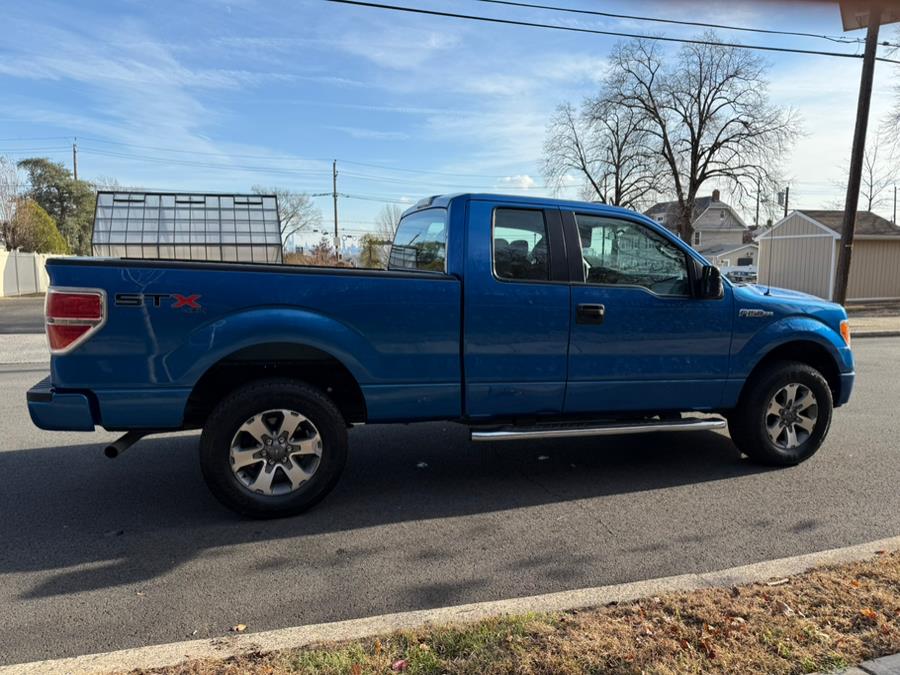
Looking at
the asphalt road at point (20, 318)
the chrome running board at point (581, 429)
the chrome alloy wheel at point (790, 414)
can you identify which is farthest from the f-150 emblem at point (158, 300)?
the asphalt road at point (20, 318)

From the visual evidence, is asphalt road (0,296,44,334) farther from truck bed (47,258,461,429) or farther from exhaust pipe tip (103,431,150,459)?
truck bed (47,258,461,429)

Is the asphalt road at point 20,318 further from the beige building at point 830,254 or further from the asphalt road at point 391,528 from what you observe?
the beige building at point 830,254

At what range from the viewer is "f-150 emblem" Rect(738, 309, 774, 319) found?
4824mm

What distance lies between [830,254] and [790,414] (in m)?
26.4

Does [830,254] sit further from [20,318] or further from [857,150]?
[20,318]

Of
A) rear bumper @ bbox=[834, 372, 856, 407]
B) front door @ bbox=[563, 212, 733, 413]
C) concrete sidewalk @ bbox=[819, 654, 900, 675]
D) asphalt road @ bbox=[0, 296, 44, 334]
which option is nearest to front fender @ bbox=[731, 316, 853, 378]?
front door @ bbox=[563, 212, 733, 413]

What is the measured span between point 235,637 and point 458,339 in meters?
2.16

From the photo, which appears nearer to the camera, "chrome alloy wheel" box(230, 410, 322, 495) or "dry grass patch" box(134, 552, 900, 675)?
"dry grass patch" box(134, 552, 900, 675)

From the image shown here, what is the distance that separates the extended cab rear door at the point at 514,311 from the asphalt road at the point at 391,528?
763 millimetres

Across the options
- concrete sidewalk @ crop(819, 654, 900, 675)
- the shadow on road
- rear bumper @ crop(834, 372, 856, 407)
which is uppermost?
rear bumper @ crop(834, 372, 856, 407)

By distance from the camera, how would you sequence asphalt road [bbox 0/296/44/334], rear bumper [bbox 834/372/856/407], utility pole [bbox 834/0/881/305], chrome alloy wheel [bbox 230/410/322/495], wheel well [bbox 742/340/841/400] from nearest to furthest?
chrome alloy wheel [bbox 230/410/322/495] → wheel well [bbox 742/340/841/400] → rear bumper [bbox 834/372/856/407] → utility pole [bbox 834/0/881/305] → asphalt road [bbox 0/296/44/334]

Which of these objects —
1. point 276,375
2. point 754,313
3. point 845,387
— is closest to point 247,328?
point 276,375

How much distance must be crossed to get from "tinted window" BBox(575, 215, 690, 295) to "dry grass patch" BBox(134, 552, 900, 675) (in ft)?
7.54

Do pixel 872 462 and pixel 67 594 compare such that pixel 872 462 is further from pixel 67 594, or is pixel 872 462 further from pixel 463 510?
pixel 67 594
